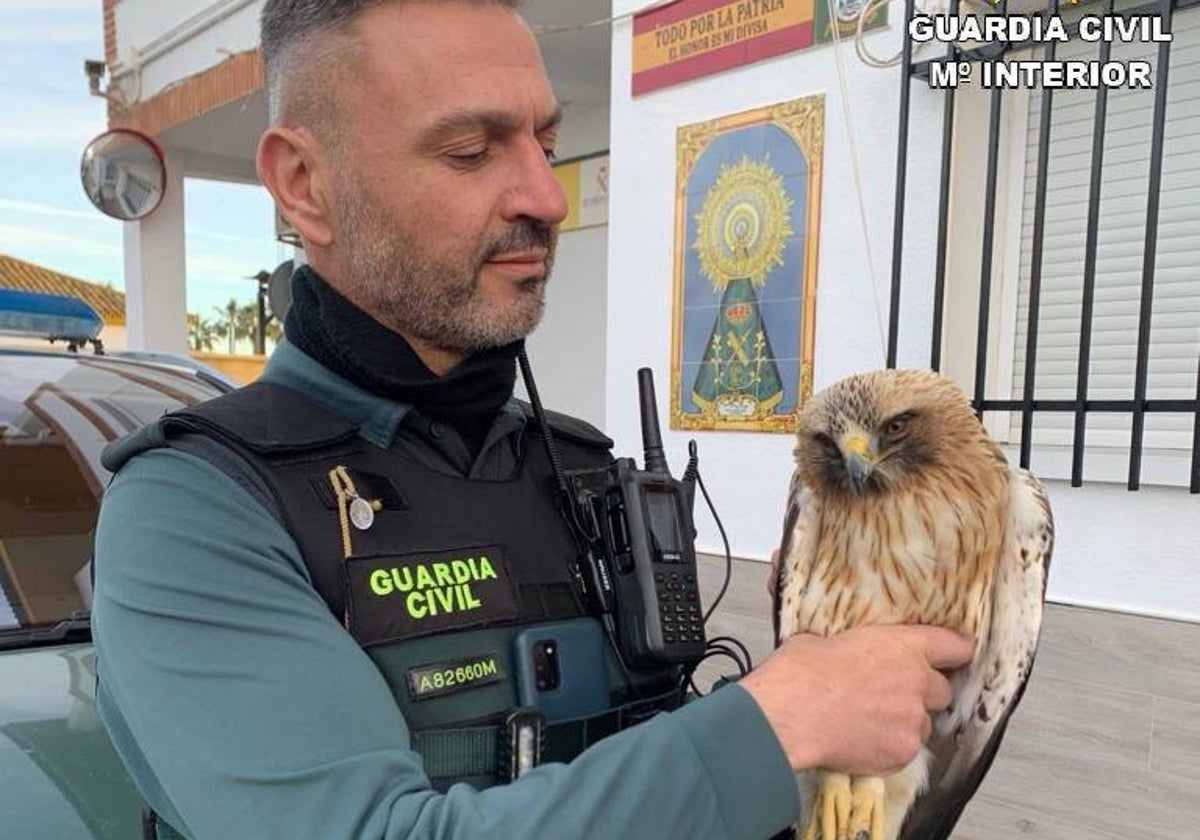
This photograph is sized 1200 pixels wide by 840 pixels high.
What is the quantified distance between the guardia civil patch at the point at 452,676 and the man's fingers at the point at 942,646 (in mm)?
546

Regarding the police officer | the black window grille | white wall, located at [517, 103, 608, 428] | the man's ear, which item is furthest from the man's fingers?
white wall, located at [517, 103, 608, 428]

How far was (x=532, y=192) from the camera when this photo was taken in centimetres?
117

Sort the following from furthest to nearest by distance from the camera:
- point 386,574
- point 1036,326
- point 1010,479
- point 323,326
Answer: point 1036,326
point 1010,479
point 323,326
point 386,574

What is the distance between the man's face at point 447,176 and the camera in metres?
1.12

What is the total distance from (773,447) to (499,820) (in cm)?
325

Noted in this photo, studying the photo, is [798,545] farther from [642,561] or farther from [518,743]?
[518,743]

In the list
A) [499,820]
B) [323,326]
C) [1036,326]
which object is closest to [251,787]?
[499,820]

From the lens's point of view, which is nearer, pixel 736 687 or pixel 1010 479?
pixel 736 687

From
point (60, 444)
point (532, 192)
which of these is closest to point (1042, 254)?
point (532, 192)

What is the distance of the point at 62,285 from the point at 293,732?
1829 centimetres

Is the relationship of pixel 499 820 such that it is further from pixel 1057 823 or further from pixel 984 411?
pixel 984 411

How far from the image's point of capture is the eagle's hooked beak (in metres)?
1.45

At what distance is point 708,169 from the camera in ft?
13.6

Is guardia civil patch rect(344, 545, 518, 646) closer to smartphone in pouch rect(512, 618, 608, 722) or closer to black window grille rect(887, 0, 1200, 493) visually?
smartphone in pouch rect(512, 618, 608, 722)
